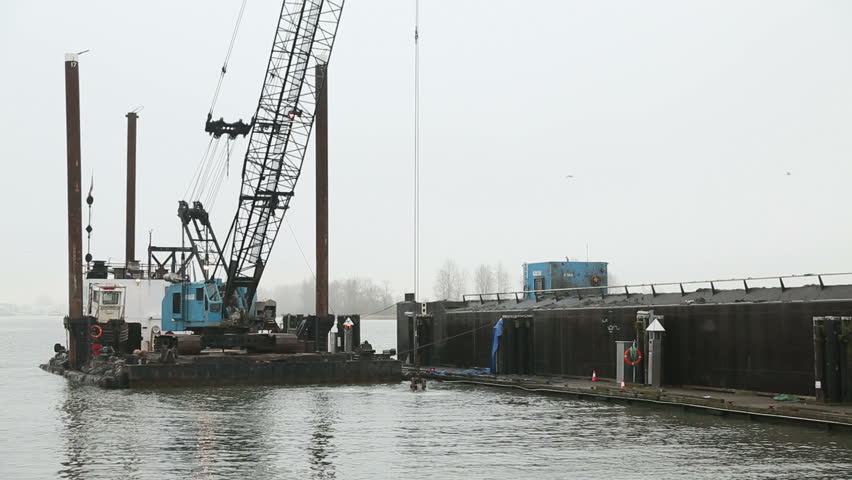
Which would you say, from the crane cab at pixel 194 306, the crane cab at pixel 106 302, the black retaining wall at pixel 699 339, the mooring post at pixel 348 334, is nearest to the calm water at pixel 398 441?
the black retaining wall at pixel 699 339

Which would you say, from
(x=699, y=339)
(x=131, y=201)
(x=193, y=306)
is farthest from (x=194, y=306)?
(x=699, y=339)

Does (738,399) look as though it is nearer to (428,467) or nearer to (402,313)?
(428,467)

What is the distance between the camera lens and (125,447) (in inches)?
1109

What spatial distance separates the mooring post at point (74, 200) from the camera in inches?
2084

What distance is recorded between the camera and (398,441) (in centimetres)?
2916

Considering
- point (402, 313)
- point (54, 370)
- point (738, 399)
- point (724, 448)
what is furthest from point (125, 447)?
point (54, 370)

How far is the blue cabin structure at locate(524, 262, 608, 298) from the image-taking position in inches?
2314

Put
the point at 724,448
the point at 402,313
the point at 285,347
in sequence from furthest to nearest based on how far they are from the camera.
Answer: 1. the point at 402,313
2. the point at 285,347
3. the point at 724,448

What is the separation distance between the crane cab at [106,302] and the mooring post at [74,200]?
412 inches

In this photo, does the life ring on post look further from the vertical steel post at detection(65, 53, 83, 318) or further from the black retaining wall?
the vertical steel post at detection(65, 53, 83, 318)

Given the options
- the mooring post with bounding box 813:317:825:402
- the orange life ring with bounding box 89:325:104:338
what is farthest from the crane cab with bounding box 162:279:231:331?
the mooring post with bounding box 813:317:825:402

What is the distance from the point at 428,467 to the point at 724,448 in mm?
7589

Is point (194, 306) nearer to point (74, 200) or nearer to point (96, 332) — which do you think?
point (96, 332)

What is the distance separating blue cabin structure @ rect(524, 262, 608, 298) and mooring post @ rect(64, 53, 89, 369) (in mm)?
24514
